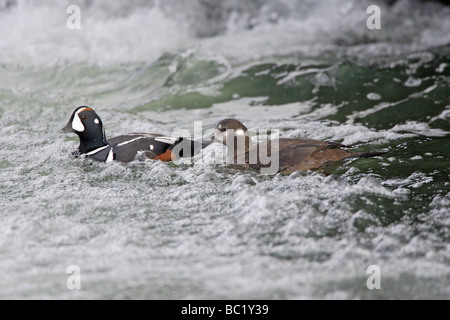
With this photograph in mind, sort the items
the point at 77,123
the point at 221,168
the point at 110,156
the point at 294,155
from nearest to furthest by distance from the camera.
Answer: the point at 294,155 < the point at 221,168 < the point at 110,156 < the point at 77,123

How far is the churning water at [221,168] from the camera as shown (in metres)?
3.65

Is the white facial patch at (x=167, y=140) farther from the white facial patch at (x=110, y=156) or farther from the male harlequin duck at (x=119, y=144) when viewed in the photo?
the white facial patch at (x=110, y=156)

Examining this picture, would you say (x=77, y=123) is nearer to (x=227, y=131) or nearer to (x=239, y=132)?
(x=227, y=131)

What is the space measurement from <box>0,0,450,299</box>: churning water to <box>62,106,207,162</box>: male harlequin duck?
0.39ft

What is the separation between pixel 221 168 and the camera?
5199mm

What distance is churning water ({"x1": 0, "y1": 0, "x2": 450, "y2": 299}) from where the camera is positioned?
3.65m

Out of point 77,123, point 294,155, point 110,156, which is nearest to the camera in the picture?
point 294,155

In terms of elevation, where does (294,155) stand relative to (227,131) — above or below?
below

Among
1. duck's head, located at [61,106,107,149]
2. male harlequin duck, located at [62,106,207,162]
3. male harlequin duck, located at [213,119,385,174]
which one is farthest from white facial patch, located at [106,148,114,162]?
male harlequin duck, located at [213,119,385,174]

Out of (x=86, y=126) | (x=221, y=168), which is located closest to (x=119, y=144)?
(x=86, y=126)

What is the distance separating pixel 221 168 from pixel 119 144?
3.07 ft

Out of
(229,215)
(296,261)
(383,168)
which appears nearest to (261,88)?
(383,168)

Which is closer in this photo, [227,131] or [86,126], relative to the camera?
[227,131]

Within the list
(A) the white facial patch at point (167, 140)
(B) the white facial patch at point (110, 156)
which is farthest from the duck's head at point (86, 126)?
(A) the white facial patch at point (167, 140)
